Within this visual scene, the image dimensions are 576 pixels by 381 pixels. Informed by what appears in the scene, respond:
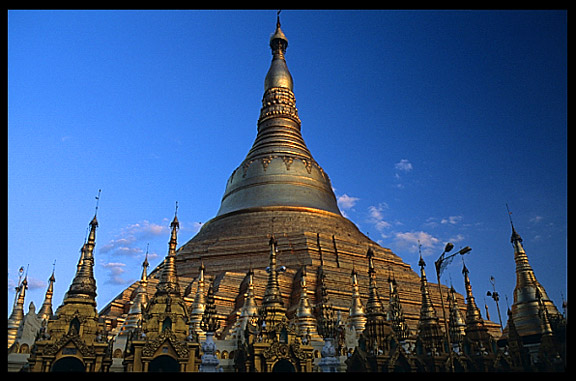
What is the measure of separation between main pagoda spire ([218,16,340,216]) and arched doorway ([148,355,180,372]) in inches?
938

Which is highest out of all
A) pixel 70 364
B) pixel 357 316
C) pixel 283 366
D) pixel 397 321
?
pixel 357 316

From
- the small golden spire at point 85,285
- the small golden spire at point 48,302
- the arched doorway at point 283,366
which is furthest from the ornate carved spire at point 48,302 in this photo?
the arched doorway at point 283,366

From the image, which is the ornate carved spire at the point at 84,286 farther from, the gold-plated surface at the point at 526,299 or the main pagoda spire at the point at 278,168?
the gold-plated surface at the point at 526,299

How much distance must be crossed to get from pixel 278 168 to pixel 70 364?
29125 mm

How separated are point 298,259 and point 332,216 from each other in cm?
941

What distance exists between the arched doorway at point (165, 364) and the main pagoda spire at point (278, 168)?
23.8 m

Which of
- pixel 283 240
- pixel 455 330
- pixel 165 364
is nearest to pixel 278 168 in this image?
pixel 283 240

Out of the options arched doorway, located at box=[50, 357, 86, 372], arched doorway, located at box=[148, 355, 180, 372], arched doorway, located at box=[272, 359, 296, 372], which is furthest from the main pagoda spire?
arched doorway, located at box=[50, 357, 86, 372]

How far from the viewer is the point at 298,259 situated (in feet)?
101

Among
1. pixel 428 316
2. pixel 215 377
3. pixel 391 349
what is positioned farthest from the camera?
pixel 428 316

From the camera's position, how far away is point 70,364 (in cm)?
1431

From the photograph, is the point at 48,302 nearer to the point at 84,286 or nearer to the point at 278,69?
the point at 84,286
